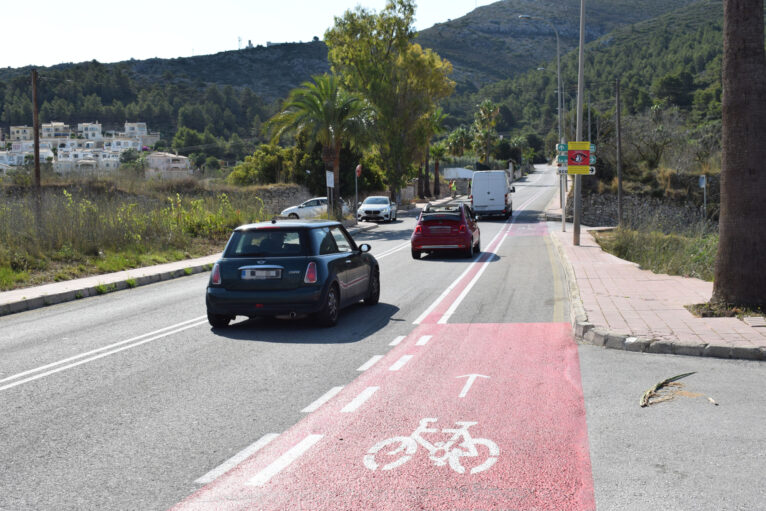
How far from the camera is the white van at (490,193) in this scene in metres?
43.5

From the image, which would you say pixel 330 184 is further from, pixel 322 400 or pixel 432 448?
pixel 432 448

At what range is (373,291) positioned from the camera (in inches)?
511

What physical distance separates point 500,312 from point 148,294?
7575mm

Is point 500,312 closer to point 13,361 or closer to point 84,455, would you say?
point 13,361

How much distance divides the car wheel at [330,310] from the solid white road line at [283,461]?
16.4 ft

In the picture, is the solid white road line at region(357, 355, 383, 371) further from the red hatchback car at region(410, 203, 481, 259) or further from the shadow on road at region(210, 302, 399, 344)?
the red hatchback car at region(410, 203, 481, 259)

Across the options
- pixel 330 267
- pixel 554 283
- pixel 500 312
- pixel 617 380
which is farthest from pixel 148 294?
pixel 617 380

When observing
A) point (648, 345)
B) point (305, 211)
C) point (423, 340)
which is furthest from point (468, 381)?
point (305, 211)

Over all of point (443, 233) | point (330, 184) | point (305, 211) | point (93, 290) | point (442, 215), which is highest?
point (330, 184)

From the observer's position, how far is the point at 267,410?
252 inches

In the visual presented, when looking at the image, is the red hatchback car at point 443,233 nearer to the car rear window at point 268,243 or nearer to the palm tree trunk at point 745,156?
the car rear window at point 268,243

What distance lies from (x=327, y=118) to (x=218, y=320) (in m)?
31.9

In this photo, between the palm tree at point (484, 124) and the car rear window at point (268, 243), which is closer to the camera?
the car rear window at point (268, 243)

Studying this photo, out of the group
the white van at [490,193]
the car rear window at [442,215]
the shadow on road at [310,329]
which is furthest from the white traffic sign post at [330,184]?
the shadow on road at [310,329]
